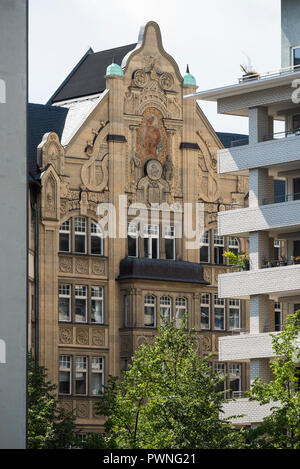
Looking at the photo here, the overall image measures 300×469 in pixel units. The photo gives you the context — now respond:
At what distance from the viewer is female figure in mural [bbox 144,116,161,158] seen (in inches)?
4018

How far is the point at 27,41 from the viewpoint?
2778 inches

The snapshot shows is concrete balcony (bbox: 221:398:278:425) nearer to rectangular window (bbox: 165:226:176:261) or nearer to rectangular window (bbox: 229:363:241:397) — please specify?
rectangular window (bbox: 165:226:176:261)

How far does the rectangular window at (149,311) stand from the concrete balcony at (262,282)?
16.0 meters

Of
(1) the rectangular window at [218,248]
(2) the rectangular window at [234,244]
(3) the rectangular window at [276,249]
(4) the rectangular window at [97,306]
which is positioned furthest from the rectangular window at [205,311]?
(4) the rectangular window at [97,306]

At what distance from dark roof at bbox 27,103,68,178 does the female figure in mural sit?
4543 mm

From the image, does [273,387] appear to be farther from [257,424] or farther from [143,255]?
[143,255]

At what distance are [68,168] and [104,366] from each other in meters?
10.5

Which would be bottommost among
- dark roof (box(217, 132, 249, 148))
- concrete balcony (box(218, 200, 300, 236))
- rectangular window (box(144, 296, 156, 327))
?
rectangular window (box(144, 296, 156, 327))

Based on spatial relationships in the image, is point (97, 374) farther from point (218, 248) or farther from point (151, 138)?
point (151, 138)

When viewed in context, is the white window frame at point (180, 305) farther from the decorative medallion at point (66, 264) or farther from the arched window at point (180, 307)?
the decorative medallion at point (66, 264)

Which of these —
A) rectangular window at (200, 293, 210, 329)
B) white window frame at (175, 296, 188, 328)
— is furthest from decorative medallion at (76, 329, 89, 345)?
rectangular window at (200, 293, 210, 329)

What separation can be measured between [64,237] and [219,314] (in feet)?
36.5

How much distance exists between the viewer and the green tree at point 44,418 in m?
85.6

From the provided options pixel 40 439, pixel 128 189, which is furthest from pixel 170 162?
pixel 40 439
